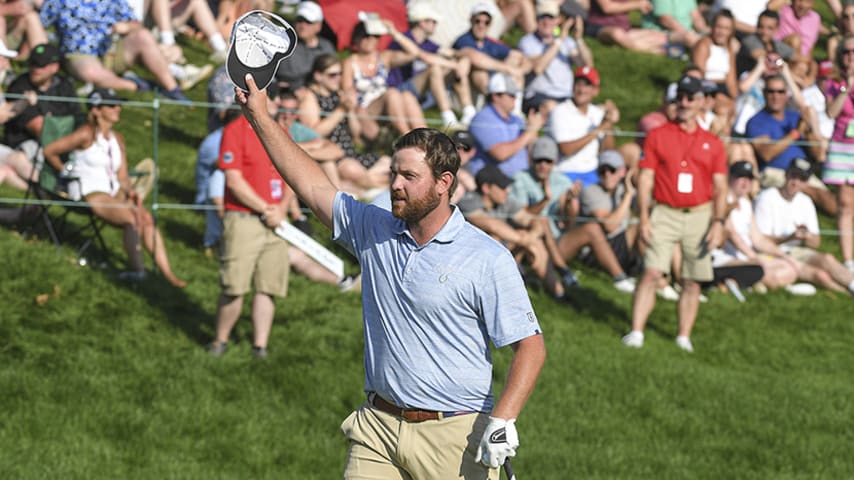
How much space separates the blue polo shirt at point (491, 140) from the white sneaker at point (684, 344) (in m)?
2.11

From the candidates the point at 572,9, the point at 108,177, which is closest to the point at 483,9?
the point at 572,9

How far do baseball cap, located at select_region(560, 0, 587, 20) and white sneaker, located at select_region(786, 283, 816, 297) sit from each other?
4.63m

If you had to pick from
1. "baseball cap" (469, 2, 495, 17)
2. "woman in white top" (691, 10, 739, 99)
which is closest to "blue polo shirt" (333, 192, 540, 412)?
"baseball cap" (469, 2, 495, 17)

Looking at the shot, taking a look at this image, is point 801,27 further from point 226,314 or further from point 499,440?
point 499,440

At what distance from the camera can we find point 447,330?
5.24 meters

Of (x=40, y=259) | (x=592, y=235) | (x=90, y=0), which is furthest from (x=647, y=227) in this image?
(x=90, y=0)

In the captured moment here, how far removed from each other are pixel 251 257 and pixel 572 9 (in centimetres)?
801

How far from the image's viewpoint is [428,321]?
524cm

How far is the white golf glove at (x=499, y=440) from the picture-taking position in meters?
5.00

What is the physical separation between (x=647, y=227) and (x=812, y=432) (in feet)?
7.46

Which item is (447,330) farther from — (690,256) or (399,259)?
(690,256)

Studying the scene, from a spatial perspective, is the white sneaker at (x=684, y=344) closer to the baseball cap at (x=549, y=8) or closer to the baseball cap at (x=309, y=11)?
the baseball cap at (x=309, y=11)

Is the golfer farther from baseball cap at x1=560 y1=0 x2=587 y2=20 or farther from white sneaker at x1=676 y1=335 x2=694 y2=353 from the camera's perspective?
baseball cap at x1=560 y1=0 x2=587 y2=20

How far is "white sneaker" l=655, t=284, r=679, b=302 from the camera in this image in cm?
1240
